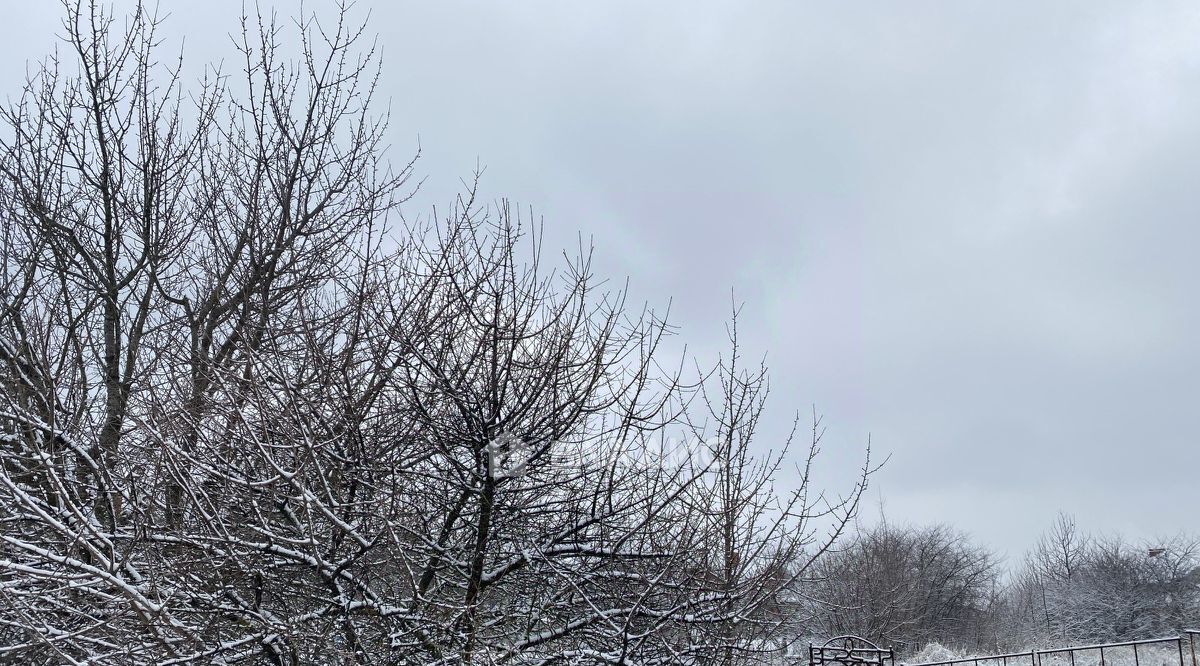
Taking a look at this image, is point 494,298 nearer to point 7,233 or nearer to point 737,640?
point 737,640

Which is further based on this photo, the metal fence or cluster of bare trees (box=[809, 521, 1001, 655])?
cluster of bare trees (box=[809, 521, 1001, 655])

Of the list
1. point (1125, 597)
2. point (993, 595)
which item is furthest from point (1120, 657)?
point (993, 595)

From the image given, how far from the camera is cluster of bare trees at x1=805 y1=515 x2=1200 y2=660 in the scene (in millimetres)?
34094

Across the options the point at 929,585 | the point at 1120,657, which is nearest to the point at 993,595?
the point at 929,585

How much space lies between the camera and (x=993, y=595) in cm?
5388

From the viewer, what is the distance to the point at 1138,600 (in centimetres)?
3691

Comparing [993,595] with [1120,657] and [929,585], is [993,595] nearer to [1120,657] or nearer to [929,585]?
[929,585]

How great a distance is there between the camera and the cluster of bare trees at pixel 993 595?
112 feet

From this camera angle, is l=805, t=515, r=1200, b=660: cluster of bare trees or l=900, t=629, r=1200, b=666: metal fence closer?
l=900, t=629, r=1200, b=666: metal fence

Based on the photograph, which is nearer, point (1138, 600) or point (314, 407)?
point (314, 407)

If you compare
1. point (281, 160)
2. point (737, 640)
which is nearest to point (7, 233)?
point (281, 160)

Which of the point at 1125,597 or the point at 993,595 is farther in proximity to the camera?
the point at 993,595

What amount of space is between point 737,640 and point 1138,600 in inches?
1559

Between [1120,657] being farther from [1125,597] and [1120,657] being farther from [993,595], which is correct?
[993,595]
